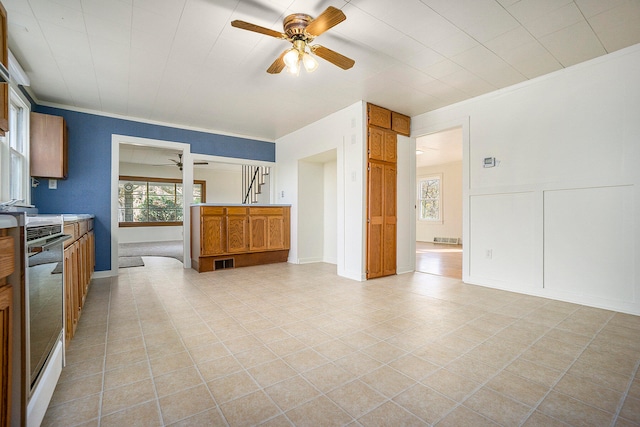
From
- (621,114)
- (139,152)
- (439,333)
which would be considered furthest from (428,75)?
(139,152)

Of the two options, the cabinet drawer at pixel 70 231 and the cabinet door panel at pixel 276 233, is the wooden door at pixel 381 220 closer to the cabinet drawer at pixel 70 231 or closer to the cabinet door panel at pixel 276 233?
the cabinet door panel at pixel 276 233

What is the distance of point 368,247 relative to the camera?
418 cm

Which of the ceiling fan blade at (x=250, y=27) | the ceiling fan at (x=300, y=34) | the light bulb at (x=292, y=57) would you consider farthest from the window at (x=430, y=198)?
the ceiling fan blade at (x=250, y=27)

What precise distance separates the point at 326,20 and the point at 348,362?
2.26m

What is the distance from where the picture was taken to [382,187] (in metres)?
4.38

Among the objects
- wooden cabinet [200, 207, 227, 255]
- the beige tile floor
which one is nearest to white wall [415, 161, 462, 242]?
the beige tile floor

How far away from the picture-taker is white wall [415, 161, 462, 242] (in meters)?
8.88

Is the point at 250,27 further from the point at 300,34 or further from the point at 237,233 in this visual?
the point at 237,233

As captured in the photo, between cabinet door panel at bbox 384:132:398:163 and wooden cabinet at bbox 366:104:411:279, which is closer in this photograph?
wooden cabinet at bbox 366:104:411:279

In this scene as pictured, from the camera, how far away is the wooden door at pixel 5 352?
899 mm

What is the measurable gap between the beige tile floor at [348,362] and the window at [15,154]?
1571 mm

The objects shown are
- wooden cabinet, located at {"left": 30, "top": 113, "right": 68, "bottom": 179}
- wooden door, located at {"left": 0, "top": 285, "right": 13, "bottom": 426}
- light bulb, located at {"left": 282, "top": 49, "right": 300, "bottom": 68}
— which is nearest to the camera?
wooden door, located at {"left": 0, "top": 285, "right": 13, "bottom": 426}

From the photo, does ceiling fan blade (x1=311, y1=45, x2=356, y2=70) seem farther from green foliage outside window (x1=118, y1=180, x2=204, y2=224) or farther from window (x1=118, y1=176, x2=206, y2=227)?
green foliage outside window (x1=118, y1=180, x2=204, y2=224)

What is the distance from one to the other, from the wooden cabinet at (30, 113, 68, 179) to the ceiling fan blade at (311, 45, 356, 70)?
3.59m
